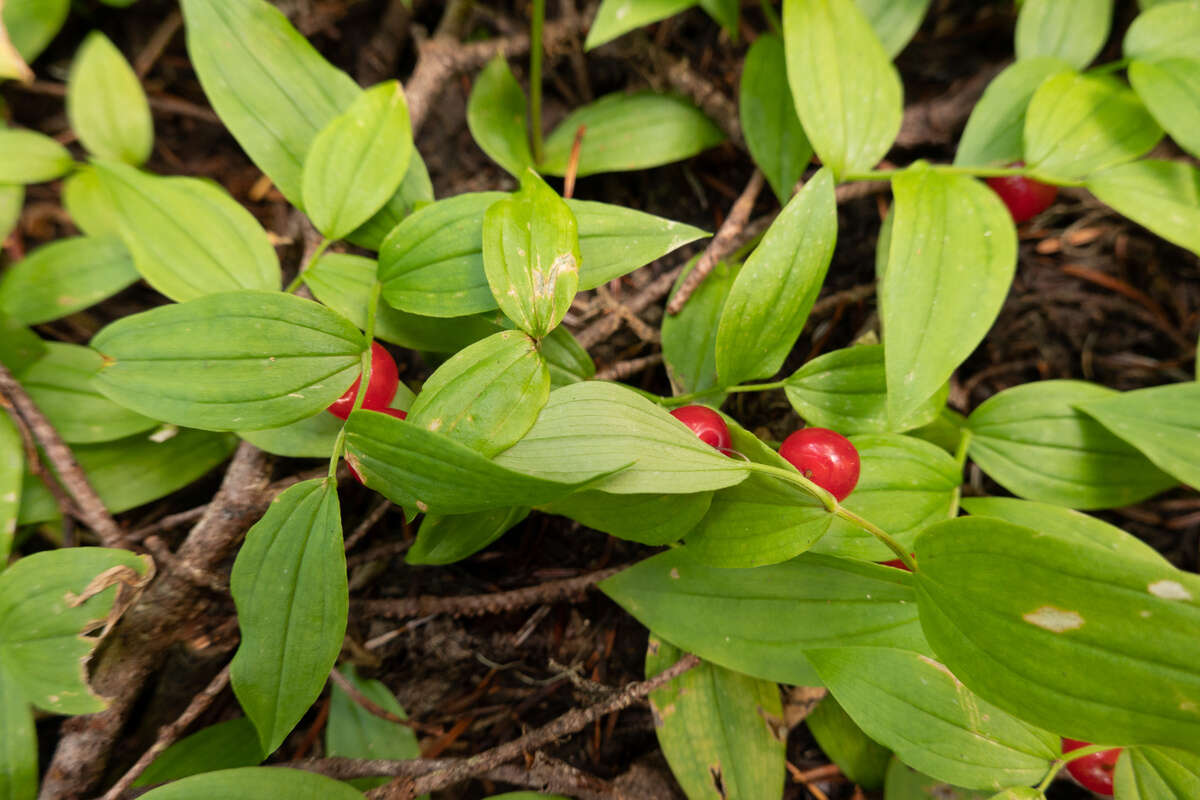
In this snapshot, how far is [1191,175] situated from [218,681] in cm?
260

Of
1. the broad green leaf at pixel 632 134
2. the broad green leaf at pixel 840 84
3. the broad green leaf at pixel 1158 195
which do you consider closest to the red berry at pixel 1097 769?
the broad green leaf at pixel 1158 195

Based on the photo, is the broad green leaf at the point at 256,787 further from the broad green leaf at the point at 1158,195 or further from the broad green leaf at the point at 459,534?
the broad green leaf at the point at 1158,195

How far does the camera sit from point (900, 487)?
1469 mm

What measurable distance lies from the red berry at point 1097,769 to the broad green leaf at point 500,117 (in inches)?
74.4

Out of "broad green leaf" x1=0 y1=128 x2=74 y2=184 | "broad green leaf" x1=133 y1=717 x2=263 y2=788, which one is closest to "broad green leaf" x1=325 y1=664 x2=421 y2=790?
"broad green leaf" x1=133 y1=717 x2=263 y2=788

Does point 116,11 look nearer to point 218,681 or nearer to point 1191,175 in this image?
point 218,681

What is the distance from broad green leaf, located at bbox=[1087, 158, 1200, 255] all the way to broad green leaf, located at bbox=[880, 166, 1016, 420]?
331 millimetres

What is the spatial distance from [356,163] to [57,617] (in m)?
1.09

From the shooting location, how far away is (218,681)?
141cm

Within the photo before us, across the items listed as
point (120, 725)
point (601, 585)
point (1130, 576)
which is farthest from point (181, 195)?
point (1130, 576)

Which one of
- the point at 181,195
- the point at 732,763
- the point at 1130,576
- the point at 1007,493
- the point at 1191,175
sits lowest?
the point at 732,763

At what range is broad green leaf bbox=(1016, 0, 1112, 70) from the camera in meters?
1.84

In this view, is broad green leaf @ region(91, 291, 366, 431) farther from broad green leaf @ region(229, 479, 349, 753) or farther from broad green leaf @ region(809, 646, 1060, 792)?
broad green leaf @ region(809, 646, 1060, 792)

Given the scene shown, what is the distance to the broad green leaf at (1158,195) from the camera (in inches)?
62.1
